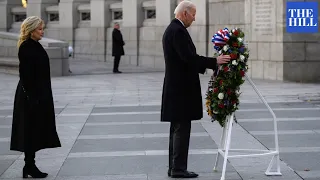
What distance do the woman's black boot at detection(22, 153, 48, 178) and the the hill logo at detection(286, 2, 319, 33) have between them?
1269 centimetres

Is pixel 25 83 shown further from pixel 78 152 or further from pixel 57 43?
pixel 57 43

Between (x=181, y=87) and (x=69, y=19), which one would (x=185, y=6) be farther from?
(x=69, y=19)

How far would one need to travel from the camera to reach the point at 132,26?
28.3m

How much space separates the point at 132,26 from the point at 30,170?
20.5 meters

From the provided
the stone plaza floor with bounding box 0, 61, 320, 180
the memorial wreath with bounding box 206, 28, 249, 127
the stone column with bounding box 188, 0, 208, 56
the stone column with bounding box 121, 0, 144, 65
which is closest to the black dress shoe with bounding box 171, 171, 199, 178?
the stone plaza floor with bounding box 0, 61, 320, 180

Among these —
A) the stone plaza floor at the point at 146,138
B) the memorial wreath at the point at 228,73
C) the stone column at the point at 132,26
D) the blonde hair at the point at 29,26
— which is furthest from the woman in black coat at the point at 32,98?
the stone column at the point at 132,26

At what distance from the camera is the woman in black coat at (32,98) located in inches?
320

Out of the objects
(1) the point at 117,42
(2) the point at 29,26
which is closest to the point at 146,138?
(2) the point at 29,26

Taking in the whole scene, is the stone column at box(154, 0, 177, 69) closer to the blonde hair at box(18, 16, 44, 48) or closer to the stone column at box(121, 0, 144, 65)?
the stone column at box(121, 0, 144, 65)

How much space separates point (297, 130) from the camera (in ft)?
36.5

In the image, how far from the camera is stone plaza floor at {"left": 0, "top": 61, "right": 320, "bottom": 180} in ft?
27.4

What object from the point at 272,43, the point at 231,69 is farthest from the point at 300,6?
the point at 231,69

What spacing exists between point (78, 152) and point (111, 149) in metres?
0.47

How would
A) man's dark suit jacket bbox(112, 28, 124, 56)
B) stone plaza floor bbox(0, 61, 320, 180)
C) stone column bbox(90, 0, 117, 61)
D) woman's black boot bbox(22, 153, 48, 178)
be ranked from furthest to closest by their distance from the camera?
stone column bbox(90, 0, 117, 61)
man's dark suit jacket bbox(112, 28, 124, 56)
stone plaza floor bbox(0, 61, 320, 180)
woman's black boot bbox(22, 153, 48, 178)
